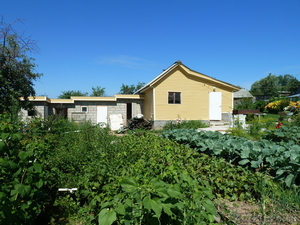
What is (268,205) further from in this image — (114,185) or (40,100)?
(40,100)

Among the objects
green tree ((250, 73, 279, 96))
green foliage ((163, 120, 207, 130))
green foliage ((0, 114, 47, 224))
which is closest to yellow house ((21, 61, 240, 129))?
green foliage ((163, 120, 207, 130))

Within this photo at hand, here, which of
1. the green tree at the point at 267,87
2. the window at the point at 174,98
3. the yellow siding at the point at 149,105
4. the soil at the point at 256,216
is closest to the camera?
the soil at the point at 256,216

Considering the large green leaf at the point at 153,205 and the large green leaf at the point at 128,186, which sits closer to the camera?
the large green leaf at the point at 153,205

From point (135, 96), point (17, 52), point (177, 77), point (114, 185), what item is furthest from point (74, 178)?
point (135, 96)

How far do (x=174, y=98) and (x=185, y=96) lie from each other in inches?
33.9

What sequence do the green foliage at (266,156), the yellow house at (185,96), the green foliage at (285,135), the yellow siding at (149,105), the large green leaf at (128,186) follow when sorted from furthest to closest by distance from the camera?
the yellow siding at (149,105) → the yellow house at (185,96) → the green foliage at (285,135) → the green foliage at (266,156) → the large green leaf at (128,186)

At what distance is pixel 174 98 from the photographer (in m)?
17.1

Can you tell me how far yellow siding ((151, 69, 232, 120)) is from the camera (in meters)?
16.6

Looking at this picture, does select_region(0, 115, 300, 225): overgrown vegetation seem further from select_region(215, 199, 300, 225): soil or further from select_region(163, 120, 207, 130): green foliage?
select_region(163, 120, 207, 130): green foliage

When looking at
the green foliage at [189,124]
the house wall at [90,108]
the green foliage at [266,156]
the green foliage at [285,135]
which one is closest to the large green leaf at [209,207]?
the green foliage at [266,156]

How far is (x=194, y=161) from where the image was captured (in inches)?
165

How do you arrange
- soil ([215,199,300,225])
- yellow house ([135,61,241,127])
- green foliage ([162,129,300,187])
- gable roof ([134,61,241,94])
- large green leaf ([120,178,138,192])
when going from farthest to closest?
yellow house ([135,61,241,127]) < gable roof ([134,61,241,94]) < green foliage ([162,129,300,187]) < soil ([215,199,300,225]) < large green leaf ([120,178,138,192])

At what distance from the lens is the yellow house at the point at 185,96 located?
54.4 ft

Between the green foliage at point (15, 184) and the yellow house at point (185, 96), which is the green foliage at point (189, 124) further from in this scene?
the green foliage at point (15, 184)
